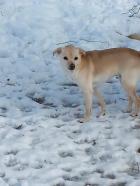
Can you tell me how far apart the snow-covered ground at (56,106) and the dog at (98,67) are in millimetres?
418

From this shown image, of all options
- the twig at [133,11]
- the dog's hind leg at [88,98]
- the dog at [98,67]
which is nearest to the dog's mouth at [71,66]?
the dog at [98,67]

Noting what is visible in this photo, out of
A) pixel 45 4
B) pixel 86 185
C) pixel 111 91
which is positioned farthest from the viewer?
pixel 45 4

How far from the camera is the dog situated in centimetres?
692

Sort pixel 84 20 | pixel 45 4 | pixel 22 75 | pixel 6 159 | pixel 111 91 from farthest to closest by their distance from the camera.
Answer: pixel 45 4 → pixel 84 20 → pixel 22 75 → pixel 111 91 → pixel 6 159

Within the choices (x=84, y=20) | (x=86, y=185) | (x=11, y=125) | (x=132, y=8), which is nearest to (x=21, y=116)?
(x=11, y=125)

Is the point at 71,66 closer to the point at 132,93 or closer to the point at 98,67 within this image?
the point at 98,67

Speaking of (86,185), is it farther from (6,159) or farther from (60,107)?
(60,107)

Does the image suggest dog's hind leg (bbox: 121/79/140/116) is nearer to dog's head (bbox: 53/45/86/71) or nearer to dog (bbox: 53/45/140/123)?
dog (bbox: 53/45/140/123)

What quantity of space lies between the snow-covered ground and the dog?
1.37ft

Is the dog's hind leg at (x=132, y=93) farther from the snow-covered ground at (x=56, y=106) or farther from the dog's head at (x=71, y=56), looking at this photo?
the dog's head at (x=71, y=56)

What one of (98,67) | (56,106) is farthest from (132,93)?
(56,106)

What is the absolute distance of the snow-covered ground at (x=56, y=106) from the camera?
5.45 metres

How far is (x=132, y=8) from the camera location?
36.8 ft

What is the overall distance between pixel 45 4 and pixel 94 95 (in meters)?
5.00
